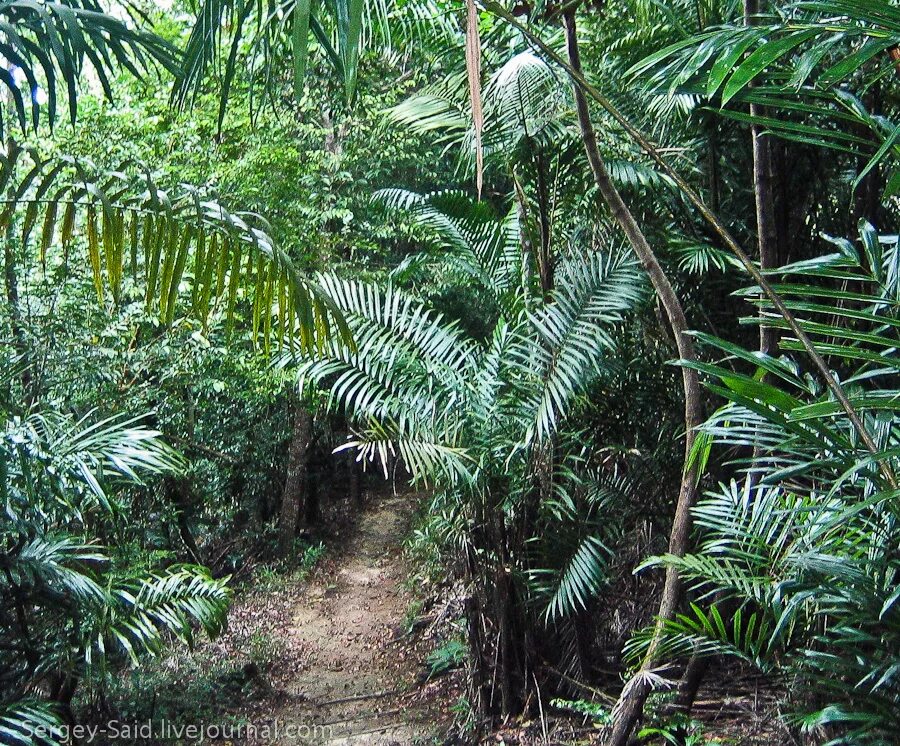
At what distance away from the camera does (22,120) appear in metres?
2.10

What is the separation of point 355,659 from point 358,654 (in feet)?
0.35

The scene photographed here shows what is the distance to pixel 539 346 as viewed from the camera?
11.6 feet

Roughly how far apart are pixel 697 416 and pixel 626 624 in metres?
2.00

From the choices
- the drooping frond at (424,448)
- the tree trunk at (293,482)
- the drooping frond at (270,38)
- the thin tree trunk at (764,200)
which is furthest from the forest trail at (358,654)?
the drooping frond at (270,38)

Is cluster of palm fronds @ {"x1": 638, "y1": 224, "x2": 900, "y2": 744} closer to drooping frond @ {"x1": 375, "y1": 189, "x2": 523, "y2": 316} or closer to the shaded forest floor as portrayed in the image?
the shaded forest floor

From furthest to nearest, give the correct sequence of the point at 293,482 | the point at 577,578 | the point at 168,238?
the point at 293,482 → the point at 577,578 → the point at 168,238

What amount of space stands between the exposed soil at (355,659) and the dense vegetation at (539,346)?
0.56 m

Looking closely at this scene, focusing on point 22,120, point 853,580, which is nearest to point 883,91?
point 853,580

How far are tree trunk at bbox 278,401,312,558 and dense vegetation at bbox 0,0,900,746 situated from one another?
1664 millimetres

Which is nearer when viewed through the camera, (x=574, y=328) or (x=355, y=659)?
(x=574, y=328)

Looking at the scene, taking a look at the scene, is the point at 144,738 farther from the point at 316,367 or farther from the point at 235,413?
the point at 235,413

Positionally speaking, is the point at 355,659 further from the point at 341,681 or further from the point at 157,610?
the point at 157,610

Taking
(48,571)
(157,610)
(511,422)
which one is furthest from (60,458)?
(511,422)

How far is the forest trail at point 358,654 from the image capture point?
14.6ft
